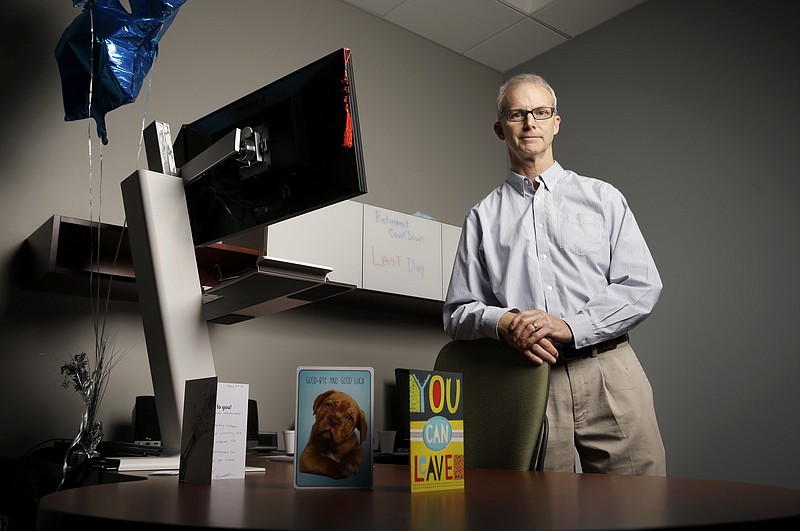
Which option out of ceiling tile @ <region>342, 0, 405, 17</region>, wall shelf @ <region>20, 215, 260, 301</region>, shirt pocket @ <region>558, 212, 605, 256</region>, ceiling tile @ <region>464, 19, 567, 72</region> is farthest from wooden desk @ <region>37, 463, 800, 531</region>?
ceiling tile @ <region>464, 19, 567, 72</region>

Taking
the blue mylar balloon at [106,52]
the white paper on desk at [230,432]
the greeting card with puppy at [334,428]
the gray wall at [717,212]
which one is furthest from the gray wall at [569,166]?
the greeting card with puppy at [334,428]

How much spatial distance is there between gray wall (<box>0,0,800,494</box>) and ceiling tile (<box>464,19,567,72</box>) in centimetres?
20

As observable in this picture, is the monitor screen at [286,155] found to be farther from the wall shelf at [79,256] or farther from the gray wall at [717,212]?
the gray wall at [717,212]

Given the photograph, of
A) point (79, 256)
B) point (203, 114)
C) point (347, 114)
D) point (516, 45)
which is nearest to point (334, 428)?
point (347, 114)

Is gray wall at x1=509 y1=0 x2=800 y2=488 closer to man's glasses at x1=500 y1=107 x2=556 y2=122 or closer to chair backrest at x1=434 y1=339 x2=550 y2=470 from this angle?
man's glasses at x1=500 y1=107 x2=556 y2=122

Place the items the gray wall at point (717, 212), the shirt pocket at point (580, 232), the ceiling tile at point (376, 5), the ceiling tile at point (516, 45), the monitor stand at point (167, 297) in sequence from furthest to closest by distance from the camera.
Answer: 1. the ceiling tile at point (516, 45)
2. the ceiling tile at point (376, 5)
3. the gray wall at point (717, 212)
4. the shirt pocket at point (580, 232)
5. the monitor stand at point (167, 297)

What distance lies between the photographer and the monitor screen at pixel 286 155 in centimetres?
118

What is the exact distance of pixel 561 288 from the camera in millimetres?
1848

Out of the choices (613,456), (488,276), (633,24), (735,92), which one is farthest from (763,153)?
(613,456)

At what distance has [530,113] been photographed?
201 centimetres

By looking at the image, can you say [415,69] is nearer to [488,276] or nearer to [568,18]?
[568,18]

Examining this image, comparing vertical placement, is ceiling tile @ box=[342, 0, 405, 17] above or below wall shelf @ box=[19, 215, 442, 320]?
above

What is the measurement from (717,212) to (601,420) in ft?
6.30

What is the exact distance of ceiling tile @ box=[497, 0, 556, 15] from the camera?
371 centimetres
